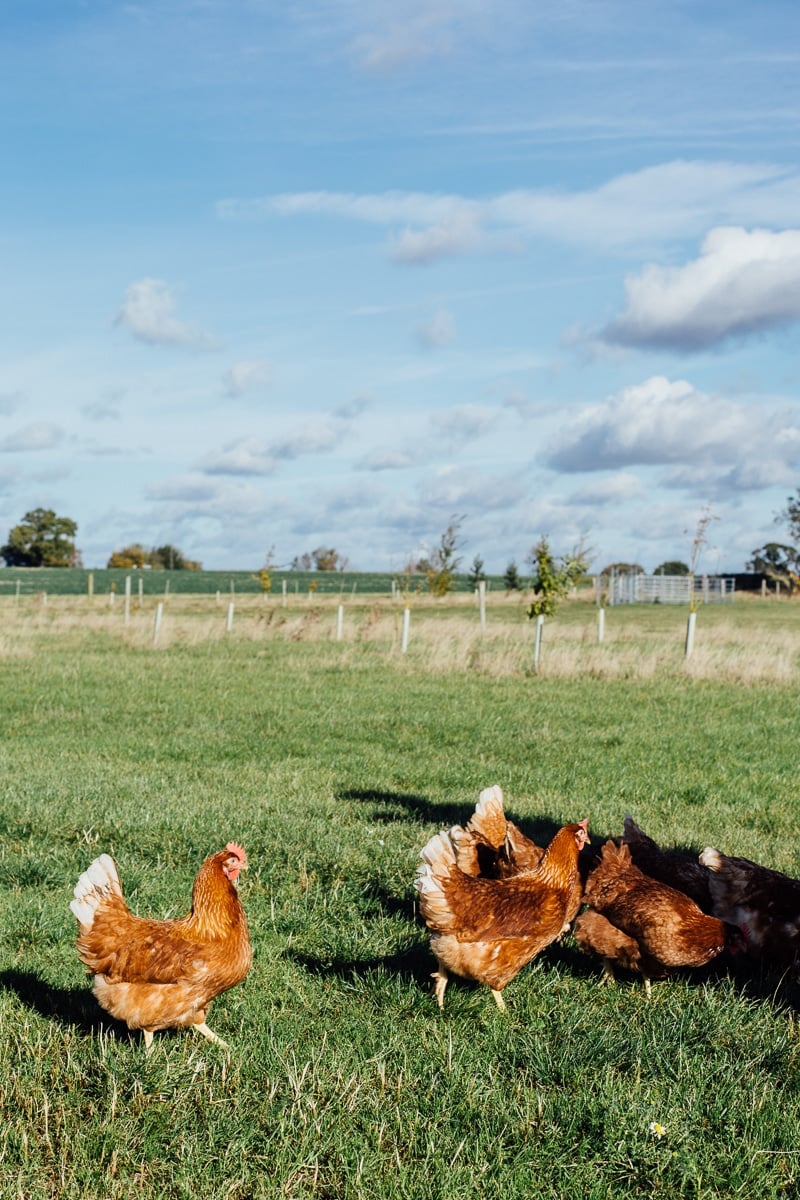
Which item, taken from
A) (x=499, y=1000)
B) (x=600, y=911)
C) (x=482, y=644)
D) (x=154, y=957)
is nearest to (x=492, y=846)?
(x=600, y=911)

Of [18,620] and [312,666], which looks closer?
[312,666]

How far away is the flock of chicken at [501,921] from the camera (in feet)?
14.9

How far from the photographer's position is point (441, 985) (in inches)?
200

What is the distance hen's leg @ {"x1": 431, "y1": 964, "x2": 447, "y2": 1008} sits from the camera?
16.6ft

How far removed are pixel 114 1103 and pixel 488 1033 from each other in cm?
175

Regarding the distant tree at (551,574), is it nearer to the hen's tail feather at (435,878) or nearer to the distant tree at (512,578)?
the hen's tail feather at (435,878)

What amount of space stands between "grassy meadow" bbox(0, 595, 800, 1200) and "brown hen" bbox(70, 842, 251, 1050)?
0.66 ft

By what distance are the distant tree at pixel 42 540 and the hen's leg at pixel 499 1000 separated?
124 meters

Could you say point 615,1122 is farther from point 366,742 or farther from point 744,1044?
point 366,742

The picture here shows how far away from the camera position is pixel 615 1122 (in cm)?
394

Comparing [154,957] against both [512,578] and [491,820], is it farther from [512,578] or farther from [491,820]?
[512,578]

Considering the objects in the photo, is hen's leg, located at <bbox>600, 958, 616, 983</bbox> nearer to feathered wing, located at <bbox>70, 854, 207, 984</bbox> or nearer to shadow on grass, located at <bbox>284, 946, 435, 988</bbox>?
shadow on grass, located at <bbox>284, 946, 435, 988</bbox>


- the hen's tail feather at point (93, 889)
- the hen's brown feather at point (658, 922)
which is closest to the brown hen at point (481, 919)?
the hen's brown feather at point (658, 922)

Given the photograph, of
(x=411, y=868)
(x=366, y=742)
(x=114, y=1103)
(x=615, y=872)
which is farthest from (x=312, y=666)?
(x=114, y=1103)
